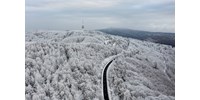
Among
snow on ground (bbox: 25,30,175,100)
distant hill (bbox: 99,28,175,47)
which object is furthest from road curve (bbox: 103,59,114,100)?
distant hill (bbox: 99,28,175,47)

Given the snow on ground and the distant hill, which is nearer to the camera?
the snow on ground

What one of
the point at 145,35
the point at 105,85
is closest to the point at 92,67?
the point at 105,85

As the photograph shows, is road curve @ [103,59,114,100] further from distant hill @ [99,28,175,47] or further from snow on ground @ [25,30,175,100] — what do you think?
distant hill @ [99,28,175,47]

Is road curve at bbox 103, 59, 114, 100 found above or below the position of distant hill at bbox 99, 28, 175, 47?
below

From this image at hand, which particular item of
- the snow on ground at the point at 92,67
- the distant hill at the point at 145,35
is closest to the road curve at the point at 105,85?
the snow on ground at the point at 92,67

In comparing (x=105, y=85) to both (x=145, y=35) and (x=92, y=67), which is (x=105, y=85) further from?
(x=145, y=35)
